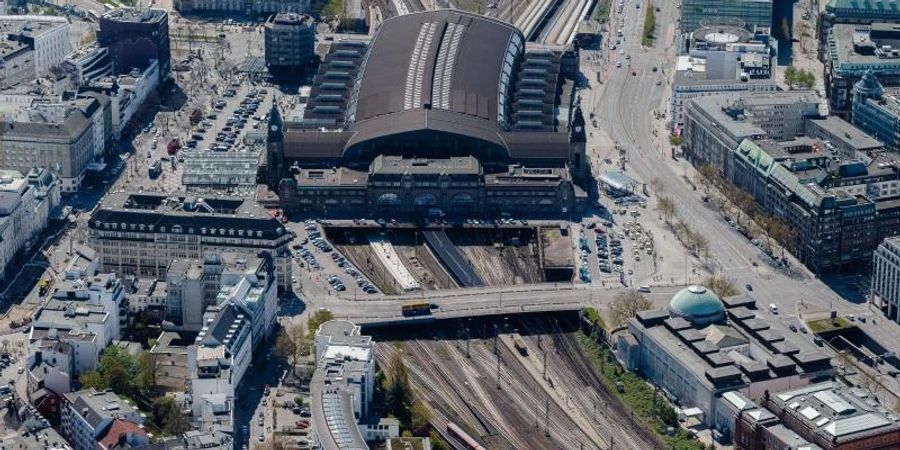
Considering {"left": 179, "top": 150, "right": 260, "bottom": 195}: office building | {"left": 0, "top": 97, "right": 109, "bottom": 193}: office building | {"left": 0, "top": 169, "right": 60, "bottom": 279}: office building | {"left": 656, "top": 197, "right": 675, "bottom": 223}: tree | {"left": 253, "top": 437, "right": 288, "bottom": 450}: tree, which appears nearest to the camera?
{"left": 253, "top": 437, "right": 288, "bottom": 450}: tree

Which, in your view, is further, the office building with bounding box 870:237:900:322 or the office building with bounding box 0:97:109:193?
the office building with bounding box 0:97:109:193

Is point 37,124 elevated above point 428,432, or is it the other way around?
point 37,124

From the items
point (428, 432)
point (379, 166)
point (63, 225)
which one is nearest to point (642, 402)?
point (428, 432)

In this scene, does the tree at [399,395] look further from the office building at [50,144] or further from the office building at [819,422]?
the office building at [50,144]

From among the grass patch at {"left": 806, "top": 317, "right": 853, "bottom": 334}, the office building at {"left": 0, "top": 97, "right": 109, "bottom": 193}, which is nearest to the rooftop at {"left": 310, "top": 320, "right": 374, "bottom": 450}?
the grass patch at {"left": 806, "top": 317, "right": 853, "bottom": 334}

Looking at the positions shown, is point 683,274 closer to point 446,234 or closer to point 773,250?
point 773,250

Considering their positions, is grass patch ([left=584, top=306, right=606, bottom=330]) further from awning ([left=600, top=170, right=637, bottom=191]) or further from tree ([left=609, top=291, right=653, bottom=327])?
awning ([left=600, top=170, right=637, bottom=191])

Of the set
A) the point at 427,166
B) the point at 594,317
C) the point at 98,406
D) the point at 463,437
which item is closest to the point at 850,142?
the point at 427,166
